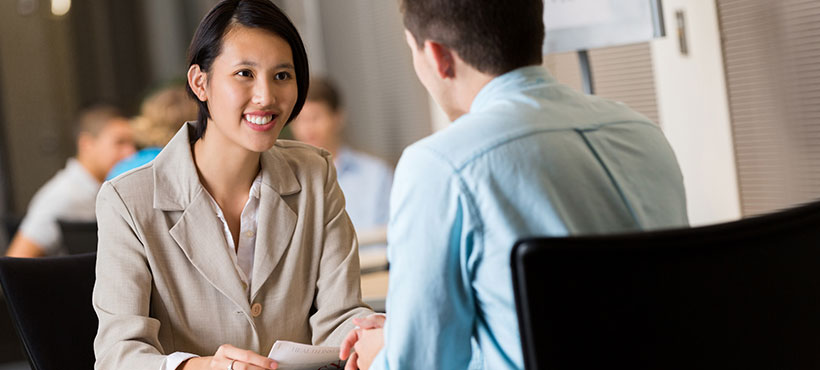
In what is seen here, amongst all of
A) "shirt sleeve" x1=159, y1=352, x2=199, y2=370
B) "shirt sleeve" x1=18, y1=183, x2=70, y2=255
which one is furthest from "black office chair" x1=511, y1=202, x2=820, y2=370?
"shirt sleeve" x1=18, y1=183, x2=70, y2=255

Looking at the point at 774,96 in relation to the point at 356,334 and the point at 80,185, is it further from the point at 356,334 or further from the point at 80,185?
the point at 80,185

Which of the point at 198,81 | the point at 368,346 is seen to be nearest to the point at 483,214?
the point at 368,346

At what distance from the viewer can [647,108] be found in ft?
11.2

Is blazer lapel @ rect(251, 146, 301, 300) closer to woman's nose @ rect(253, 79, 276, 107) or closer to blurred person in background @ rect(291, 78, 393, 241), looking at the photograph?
woman's nose @ rect(253, 79, 276, 107)

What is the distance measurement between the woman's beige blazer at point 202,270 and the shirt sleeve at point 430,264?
1.82 feet

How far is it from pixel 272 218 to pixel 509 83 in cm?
67

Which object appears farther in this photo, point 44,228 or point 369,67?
point 369,67

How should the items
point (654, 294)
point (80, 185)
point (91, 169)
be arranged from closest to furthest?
point (654, 294), point (80, 185), point (91, 169)

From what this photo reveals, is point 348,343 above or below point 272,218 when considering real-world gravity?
below

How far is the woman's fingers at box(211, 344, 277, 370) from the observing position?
1388mm

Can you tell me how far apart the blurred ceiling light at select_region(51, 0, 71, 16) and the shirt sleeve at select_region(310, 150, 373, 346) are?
201 inches

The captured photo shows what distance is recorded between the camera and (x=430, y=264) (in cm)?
103

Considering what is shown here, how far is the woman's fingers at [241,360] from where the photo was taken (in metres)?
1.39

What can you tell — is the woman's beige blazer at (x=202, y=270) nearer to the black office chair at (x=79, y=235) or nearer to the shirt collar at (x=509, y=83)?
the shirt collar at (x=509, y=83)
